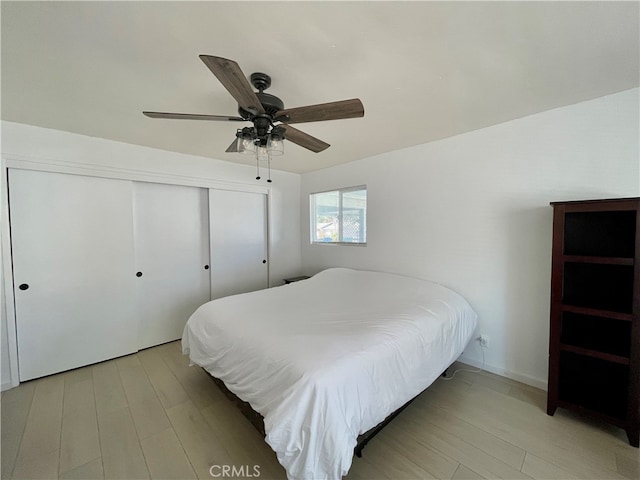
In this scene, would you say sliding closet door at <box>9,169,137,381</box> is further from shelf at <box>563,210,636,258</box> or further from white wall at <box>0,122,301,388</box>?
shelf at <box>563,210,636,258</box>

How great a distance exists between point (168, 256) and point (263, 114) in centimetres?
243

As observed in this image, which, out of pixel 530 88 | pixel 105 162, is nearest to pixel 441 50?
pixel 530 88

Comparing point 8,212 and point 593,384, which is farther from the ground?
point 8,212

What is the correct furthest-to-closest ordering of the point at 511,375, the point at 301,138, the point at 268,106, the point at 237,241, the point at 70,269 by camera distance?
the point at 237,241
the point at 70,269
the point at 511,375
the point at 301,138
the point at 268,106

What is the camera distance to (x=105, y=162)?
8.46ft

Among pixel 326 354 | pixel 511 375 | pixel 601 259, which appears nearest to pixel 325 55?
pixel 326 354

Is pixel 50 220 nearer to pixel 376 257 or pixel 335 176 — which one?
pixel 335 176

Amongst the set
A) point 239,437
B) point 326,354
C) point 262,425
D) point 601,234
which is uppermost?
point 601,234

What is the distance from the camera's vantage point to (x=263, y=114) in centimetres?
144

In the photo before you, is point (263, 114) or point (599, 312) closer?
point (263, 114)

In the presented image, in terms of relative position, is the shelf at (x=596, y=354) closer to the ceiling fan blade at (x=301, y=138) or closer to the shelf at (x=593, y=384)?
the shelf at (x=593, y=384)

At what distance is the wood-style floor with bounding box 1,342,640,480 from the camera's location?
1444 millimetres

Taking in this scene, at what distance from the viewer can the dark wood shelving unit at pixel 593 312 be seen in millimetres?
1657

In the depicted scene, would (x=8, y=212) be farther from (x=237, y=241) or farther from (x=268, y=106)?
(x=268, y=106)
